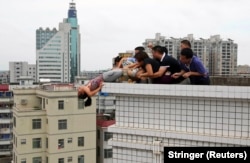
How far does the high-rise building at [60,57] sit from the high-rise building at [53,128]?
53.1 m

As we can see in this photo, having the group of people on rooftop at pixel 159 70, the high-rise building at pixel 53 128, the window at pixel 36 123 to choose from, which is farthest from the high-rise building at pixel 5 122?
the group of people on rooftop at pixel 159 70

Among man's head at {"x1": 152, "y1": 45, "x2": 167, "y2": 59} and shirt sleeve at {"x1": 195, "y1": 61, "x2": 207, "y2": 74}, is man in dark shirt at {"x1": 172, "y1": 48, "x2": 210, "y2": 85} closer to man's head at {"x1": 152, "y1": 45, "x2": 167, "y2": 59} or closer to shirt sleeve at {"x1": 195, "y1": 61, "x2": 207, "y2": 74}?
shirt sleeve at {"x1": 195, "y1": 61, "x2": 207, "y2": 74}

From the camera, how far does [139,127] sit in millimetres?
6098

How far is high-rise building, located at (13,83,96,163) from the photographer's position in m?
16.9

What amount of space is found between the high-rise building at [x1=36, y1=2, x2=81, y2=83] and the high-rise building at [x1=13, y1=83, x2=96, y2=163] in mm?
53096

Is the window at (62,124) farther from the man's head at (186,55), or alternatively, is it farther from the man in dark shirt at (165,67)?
the man's head at (186,55)

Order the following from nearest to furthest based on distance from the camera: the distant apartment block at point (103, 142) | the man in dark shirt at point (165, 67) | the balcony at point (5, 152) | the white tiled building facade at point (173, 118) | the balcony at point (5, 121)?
the white tiled building facade at point (173, 118) < the man in dark shirt at point (165, 67) < the distant apartment block at point (103, 142) < the balcony at point (5, 121) < the balcony at point (5, 152)

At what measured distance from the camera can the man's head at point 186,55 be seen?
5.95m

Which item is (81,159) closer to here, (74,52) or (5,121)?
(5,121)

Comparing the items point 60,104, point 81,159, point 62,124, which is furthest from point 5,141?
point 60,104

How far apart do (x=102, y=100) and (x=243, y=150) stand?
19214mm

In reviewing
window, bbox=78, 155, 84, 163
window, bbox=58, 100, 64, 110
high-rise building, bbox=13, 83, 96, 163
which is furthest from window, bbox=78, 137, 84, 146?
window, bbox=58, 100, 64, 110

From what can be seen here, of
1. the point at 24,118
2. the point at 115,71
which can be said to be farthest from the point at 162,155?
the point at 24,118

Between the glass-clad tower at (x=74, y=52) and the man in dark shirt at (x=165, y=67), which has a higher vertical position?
the glass-clad tower at (x=74, y=52)
